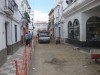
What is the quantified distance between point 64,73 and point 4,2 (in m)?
6.35

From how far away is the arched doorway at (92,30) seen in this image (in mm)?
23203

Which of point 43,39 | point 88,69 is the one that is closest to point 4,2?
point 88,69

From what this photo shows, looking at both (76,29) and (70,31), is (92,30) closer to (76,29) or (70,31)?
(76,29)

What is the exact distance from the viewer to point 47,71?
1134 cm

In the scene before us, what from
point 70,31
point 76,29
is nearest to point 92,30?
point 76,29

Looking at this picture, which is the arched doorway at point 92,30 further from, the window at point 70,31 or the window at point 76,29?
the window at point 70,31

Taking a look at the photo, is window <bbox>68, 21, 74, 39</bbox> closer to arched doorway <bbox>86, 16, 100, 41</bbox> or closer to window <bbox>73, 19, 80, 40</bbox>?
window <bbox>73, 19, 80, 40</bbox>

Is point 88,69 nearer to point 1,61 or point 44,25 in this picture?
point 1,61

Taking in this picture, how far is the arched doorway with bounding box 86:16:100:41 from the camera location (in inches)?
914

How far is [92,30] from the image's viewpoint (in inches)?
920

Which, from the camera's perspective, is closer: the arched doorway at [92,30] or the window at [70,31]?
the arched doorway at [92,30]

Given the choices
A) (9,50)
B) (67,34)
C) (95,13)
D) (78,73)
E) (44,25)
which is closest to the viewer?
(78,73)

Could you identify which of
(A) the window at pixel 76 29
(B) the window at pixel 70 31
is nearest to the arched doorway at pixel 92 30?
(A) the window at pixel 76 29

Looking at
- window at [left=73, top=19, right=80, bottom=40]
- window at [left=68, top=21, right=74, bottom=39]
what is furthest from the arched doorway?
window at [left=68, top=21, right=74, bottom=39]
